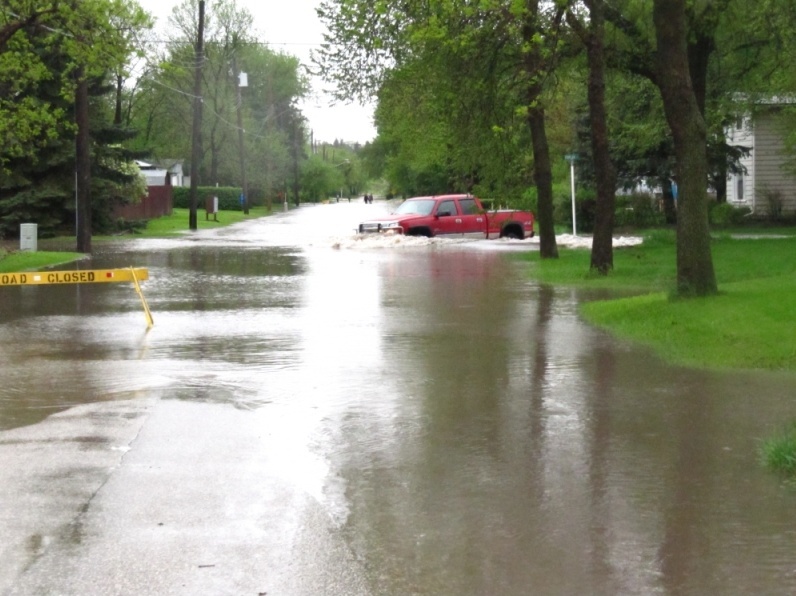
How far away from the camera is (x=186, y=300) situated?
19859 millimetres

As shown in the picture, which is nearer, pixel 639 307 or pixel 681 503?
pixel 681 503

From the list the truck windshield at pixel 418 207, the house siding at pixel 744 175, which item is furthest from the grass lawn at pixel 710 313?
the house siding at pixel 744 175

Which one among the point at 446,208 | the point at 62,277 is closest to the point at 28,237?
the point at 446,208

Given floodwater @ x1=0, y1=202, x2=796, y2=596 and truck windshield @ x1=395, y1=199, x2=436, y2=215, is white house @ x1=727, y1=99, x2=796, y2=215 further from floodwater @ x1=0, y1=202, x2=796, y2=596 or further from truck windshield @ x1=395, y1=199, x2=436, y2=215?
floodwater @ x1=0, y1=202, x2=796, y2=596

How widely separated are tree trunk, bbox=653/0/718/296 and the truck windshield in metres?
22.5

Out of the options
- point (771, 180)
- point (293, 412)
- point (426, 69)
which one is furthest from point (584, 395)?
point (771, 180)

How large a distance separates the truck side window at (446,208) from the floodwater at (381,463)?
71.6 ft

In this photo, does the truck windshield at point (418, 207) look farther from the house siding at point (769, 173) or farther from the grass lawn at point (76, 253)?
the house siding at point (769, 173)

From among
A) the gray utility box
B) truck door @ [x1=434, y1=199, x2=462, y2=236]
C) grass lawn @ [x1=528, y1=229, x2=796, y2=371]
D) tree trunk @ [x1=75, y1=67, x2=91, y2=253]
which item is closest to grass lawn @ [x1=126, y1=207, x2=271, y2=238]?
tree trunk @ [x1=75, y1=67, x2=91, y2=253]

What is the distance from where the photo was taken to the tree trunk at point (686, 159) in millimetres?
15578

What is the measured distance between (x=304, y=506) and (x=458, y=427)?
2516 millimetres

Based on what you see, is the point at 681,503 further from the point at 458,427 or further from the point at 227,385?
the point at 227,385

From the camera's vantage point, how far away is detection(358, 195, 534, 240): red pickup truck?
3784 cm

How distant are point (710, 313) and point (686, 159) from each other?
246cm
